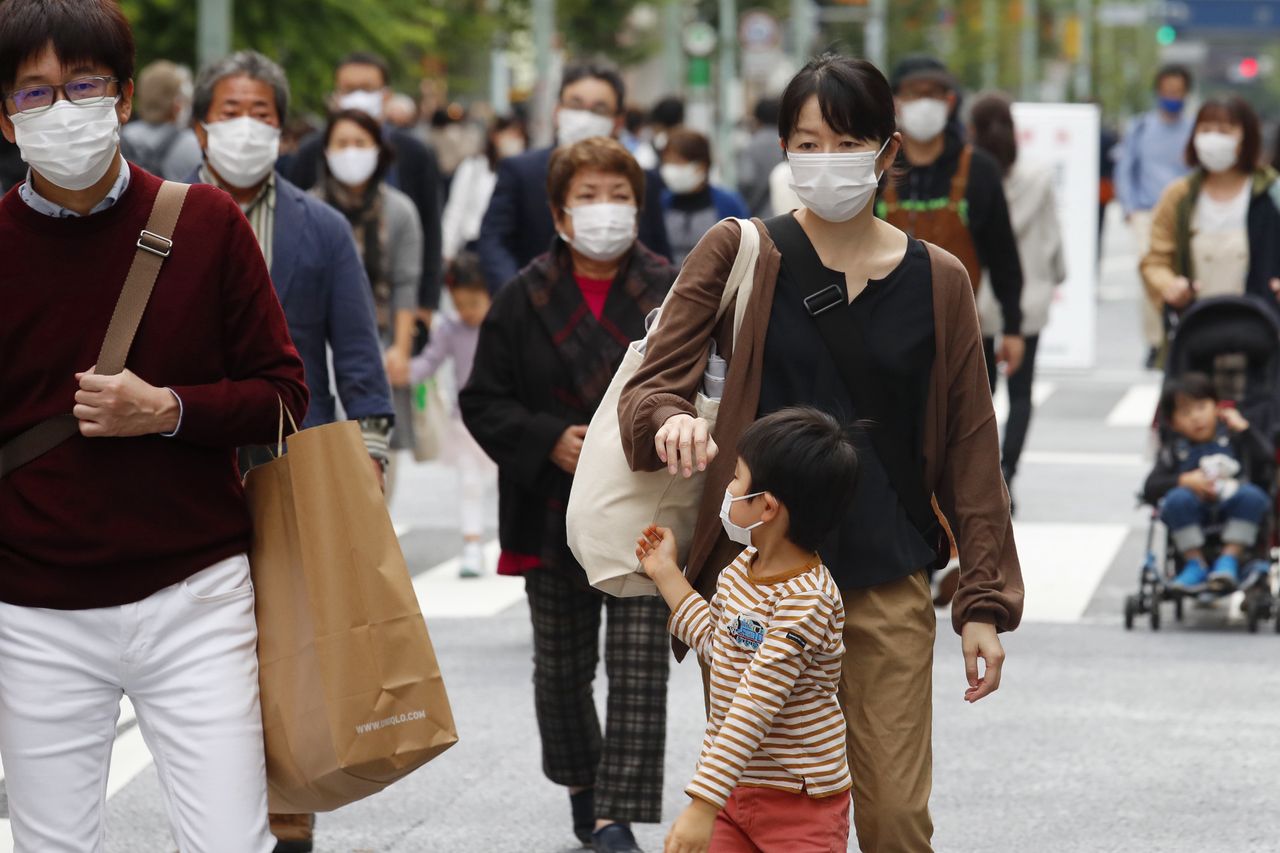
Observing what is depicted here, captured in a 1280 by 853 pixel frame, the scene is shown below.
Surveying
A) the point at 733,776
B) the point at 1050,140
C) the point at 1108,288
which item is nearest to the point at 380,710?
the point at 733,776

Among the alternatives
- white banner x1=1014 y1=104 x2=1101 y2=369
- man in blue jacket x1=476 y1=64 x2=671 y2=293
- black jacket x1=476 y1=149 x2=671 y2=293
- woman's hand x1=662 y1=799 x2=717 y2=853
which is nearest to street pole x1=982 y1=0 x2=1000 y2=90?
white banner x1=1014 y1=104 x2=1101 y2=369

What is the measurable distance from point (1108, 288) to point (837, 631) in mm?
26409

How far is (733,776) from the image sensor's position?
12.8 feet

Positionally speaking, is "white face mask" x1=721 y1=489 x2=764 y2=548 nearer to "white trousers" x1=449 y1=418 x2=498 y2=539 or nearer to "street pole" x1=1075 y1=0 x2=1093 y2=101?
"white trousers" x1=449 y1=418 x2=498 y2=539

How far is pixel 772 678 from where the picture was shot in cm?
395

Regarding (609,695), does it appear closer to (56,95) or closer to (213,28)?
(56,95)

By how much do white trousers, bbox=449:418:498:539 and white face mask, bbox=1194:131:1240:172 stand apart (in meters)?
3.42

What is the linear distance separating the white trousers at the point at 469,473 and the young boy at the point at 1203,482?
3.11 meters

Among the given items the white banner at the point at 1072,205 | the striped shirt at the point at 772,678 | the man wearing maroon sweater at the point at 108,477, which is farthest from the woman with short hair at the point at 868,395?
the white banner at the point at 1072,205

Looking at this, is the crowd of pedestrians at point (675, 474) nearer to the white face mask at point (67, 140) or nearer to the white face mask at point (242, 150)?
the white face mask at point (67, 140)

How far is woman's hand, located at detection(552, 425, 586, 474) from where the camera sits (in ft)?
19.0

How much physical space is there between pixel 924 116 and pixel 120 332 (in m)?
5.53

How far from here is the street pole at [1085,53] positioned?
77.2 metres

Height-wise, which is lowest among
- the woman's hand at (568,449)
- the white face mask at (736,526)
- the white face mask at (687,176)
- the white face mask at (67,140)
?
the white face mask at (687,176)
